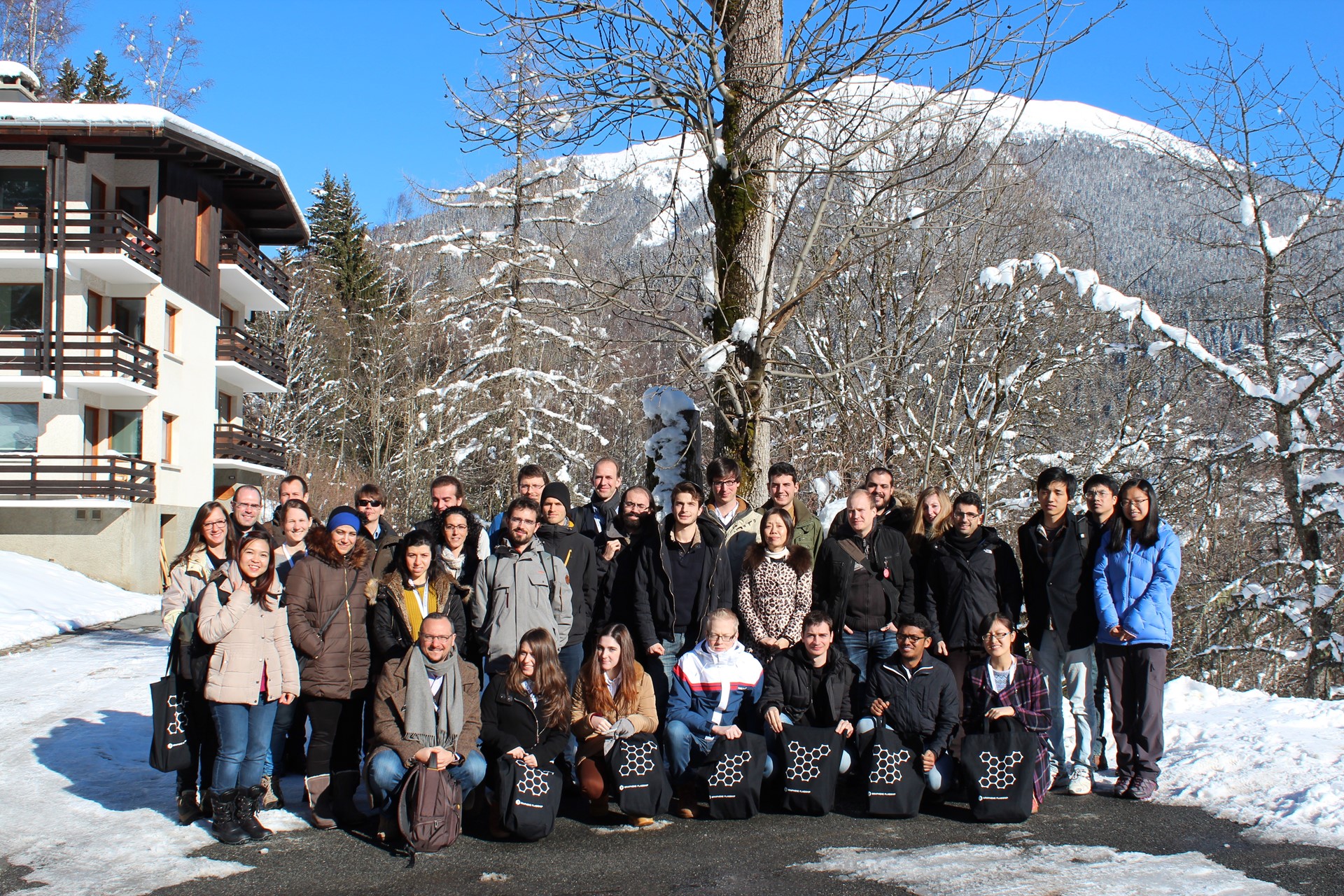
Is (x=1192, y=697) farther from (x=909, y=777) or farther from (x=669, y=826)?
(x=669, y=826)

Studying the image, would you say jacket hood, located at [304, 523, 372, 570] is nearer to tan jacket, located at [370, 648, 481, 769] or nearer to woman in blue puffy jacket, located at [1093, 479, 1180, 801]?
tan jacket, located at [370, 648, 481, 769]

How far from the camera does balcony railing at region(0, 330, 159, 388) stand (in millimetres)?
20797

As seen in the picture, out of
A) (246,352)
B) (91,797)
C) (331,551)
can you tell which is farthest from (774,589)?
(246,352)

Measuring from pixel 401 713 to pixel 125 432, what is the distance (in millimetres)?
20972

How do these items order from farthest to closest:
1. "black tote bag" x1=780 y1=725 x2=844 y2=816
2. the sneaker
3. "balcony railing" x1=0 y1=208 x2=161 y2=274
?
"balcony railing" x1=0 y1=208 x2=161 y2=274 → the sneaker → "black tote bag" x1=780 y1=725 x2=844 y2=816

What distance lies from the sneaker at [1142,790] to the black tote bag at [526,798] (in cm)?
339

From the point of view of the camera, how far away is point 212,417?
25.8 m

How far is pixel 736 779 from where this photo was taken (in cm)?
566

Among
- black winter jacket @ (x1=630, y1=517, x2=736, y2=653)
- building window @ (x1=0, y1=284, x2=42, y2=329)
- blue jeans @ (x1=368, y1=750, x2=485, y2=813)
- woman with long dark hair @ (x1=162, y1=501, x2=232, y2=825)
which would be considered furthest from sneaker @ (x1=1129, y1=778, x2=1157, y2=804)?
building window @ (x1=0, y1=284, x2=42, y2=329)

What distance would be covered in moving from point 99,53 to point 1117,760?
42.9 metres

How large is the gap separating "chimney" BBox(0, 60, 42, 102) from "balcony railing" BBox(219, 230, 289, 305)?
5488 mm

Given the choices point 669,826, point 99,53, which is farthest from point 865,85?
point 99,53

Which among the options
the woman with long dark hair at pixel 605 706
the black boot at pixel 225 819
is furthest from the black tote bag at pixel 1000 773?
the black boot at pixel 225 819

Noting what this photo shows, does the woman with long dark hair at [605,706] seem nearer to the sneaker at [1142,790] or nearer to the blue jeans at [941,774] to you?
the blue jeans at [941,774]
